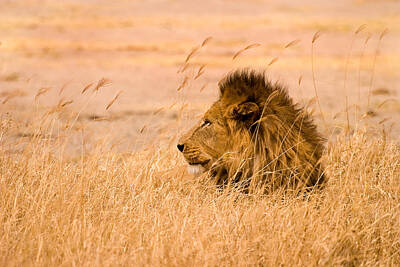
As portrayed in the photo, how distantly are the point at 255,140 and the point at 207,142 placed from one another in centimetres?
39

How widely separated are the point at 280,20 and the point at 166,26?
3.76m

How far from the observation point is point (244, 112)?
5.30 m

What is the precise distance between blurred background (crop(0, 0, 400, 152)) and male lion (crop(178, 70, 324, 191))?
2921 millimetres

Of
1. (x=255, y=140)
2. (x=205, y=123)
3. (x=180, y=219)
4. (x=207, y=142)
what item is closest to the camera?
(x=180, y=219)

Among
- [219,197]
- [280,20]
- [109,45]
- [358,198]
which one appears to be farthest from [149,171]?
[280,20]

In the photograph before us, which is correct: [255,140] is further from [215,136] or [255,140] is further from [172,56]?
[172,56]

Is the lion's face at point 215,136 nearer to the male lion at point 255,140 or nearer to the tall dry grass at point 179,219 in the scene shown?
the male lion at point 255,140

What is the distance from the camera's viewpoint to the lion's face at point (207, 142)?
5445 millimetres

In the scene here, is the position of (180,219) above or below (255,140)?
below

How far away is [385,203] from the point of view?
17.5 ft

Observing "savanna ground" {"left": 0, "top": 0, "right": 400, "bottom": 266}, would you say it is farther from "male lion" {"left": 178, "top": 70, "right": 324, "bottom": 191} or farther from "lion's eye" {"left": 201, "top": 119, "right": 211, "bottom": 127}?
"lion's eye" {"left": 201, "top": 119, "right": 211, "bottom": 127}

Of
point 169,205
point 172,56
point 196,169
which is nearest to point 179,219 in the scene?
point 169,205

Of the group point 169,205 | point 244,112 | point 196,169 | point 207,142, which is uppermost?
point 244,112

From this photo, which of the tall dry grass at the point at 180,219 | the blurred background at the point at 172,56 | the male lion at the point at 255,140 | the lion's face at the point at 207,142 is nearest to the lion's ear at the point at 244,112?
the male lion at the point at 255,140
